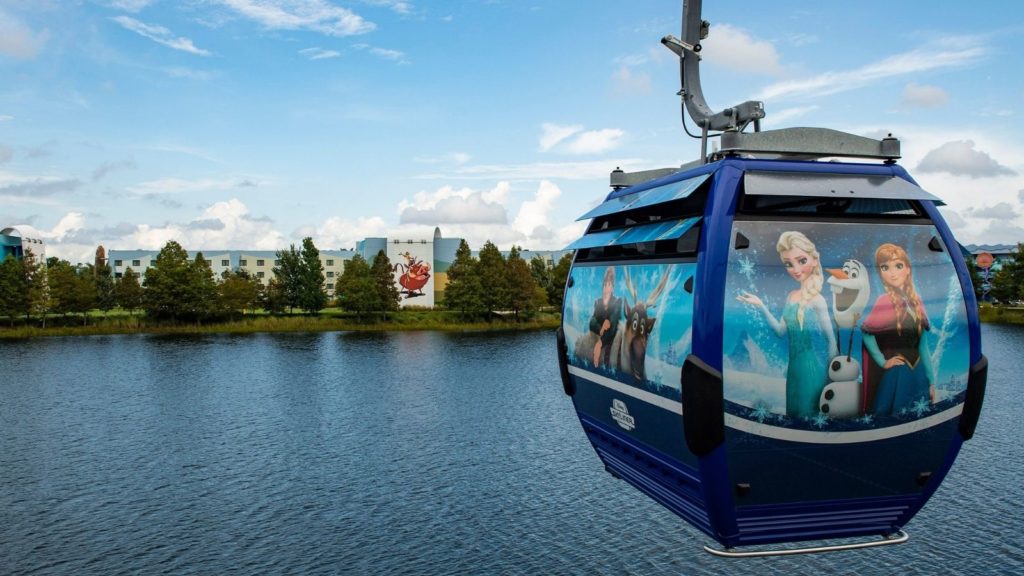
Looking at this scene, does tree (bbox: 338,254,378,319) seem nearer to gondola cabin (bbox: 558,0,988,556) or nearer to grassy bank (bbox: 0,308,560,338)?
grassy bank (bbox: 0,308,560,338)

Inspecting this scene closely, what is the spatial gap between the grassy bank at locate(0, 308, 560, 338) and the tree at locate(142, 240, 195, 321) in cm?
176

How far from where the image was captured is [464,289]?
85.9 m

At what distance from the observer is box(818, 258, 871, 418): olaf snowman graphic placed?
6.13m

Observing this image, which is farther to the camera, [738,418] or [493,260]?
[493,260]

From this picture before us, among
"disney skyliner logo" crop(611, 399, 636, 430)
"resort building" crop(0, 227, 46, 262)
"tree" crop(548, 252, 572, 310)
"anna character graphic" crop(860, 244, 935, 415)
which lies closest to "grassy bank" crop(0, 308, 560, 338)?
"tree" crop(548, 252, 572, 310)

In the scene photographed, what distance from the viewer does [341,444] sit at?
31.4 metres

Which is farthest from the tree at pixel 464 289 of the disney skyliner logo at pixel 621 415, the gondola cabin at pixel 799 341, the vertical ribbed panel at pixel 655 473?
the gondola cabin at pixel 799 341

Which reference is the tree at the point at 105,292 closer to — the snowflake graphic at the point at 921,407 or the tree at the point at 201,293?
the tree at the point at 201,293

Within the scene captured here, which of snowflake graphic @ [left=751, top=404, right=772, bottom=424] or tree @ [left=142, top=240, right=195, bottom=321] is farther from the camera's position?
tree @ [left=142, top=240, right=195, bottom=321]

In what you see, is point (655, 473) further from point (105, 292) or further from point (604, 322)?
point (105, 292)

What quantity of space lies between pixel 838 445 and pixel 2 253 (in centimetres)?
11421

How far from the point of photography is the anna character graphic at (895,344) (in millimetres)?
6223

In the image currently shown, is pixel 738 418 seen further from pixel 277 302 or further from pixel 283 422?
pixel 277 302

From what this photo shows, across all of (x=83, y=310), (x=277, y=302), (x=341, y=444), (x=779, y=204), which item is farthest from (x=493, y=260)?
(x=779, y=204)
